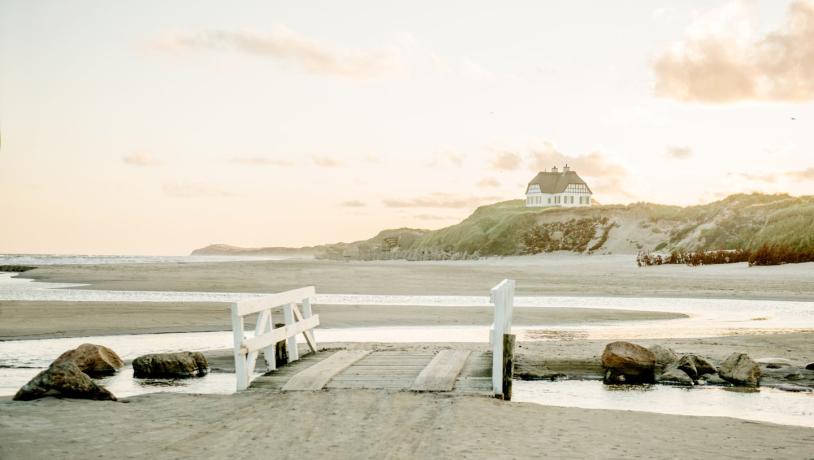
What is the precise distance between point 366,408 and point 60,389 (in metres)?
3.92

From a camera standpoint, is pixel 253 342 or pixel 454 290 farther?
pixel 454 290

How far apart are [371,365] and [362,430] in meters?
4.06

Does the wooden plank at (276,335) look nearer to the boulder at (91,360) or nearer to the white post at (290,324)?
the white post at (290,324)

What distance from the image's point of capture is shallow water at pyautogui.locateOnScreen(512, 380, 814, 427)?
10297 mm

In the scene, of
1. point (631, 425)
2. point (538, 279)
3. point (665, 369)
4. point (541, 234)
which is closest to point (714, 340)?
point (665, 369)

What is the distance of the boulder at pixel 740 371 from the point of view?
1224 centimetres

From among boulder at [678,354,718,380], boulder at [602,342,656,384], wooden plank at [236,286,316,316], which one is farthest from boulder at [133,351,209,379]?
boulder at [678,354,718,380]

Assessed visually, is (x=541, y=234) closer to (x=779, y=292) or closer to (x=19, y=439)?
(x=779, y=292)

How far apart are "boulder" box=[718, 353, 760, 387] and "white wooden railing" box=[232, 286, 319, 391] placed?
691 centimetres

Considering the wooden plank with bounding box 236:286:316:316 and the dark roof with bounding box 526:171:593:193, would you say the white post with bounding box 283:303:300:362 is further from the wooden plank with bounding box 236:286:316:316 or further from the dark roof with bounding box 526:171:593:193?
the dark roof with bounding box 526:171:593:193

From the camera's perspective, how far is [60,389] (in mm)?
10141

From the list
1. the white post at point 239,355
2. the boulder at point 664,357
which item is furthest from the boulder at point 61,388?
the boulder at point 664,357

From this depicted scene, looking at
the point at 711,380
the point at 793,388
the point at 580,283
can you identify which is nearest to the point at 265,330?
the point at 711,380

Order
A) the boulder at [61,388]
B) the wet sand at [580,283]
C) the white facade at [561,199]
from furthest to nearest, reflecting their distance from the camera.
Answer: the white facade at [561,199]
the wet sand at [580,283]
the boulder at [61,388]
